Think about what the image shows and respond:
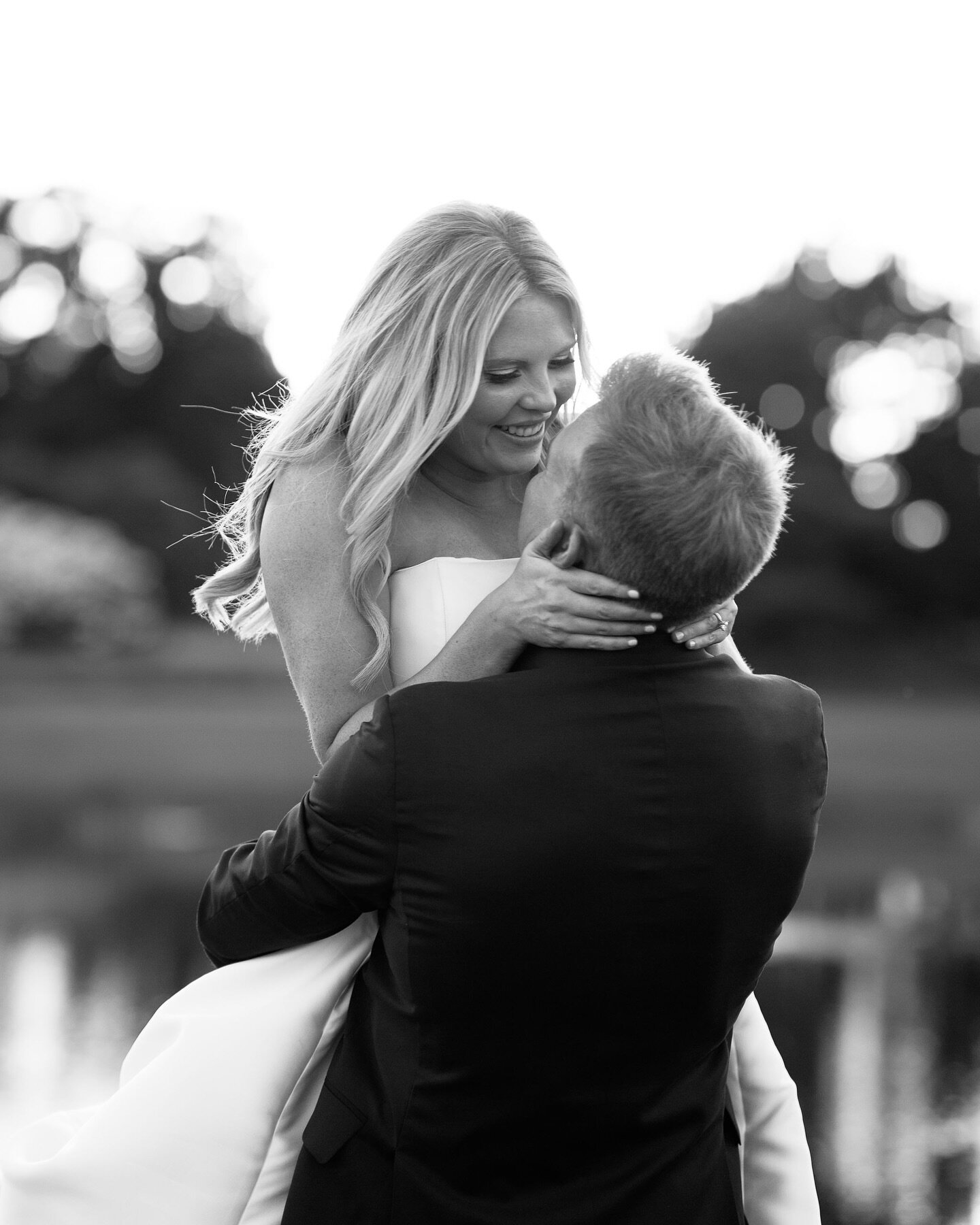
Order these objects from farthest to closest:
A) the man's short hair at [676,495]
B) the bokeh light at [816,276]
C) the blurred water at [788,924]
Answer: the bokeh light at [816,276] → the blurred water at [788,924] → the man's short hair at [676,495]

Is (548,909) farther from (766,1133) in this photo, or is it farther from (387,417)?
(387,417)

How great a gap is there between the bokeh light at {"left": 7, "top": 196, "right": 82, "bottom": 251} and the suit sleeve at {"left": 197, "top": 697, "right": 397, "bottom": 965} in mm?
29897

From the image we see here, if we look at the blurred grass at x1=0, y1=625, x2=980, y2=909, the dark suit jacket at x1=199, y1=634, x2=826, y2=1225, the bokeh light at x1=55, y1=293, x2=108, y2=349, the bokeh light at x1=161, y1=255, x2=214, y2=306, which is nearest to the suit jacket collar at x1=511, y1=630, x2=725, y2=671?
the dark suit jacket at x1=199, y1=634, x2=826, y2=1225

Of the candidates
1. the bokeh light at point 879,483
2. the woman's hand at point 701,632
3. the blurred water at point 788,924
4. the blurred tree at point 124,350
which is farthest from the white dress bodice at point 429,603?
the blurred tree at point 124,350

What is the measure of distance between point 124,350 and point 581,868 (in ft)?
94.9

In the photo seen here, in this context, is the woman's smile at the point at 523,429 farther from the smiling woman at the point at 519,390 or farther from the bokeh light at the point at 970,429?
the bokeh light at the point at 970,429

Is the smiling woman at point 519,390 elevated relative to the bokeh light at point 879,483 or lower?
elevated

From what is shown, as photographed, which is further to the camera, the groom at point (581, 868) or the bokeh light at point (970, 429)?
the bokeh light at point (970, 429)

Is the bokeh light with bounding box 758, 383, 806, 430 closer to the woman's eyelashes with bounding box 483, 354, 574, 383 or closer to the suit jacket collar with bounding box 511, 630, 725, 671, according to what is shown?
the woman's eyelashes with bounding box 483, 354, 574, 383

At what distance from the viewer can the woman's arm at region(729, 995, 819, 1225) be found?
173cm

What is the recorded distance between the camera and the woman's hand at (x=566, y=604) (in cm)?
139

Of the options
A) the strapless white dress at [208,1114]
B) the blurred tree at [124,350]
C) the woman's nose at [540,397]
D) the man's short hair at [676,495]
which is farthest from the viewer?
the blurred tree at [124,350]

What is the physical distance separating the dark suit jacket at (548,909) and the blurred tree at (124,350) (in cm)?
2518

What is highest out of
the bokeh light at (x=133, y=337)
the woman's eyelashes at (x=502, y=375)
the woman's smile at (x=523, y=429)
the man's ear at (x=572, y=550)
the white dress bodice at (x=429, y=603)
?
the woman's eyelashes at (x=502, y=375)
